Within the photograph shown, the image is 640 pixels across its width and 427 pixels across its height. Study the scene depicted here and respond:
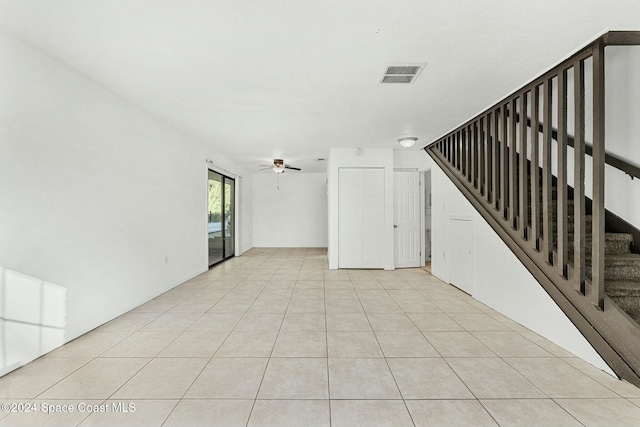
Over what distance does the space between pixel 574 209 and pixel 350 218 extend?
13.7ft

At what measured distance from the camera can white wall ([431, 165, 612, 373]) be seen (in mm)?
2588

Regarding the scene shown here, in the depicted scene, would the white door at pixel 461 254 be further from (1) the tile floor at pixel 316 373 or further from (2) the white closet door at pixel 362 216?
(2) the white closet door at pixel 362 216

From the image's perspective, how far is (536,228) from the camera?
300 cm

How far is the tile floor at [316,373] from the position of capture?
177cm

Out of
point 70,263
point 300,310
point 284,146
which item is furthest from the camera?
point 284,146

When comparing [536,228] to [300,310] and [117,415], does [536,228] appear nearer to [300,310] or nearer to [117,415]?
[300,310]

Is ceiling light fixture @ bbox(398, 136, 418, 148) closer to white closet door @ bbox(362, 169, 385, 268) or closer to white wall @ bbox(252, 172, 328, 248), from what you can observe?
white closet door @ bbox(362, 169, 385, 268)

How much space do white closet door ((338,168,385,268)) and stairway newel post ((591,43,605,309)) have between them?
4.05 m

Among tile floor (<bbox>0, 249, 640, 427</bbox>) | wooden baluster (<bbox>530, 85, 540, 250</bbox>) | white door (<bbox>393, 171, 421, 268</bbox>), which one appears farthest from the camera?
white door (<bbox>393, 171, 421, 268</bbox>)

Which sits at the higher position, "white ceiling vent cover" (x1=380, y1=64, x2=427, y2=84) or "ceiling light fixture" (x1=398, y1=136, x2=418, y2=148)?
"white ceiling vent cover" (x1=380, y1=64, x2=427, y2=84)

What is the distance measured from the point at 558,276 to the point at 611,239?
2.84 ft

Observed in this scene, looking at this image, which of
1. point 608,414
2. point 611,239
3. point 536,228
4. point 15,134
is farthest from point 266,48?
point 611,239

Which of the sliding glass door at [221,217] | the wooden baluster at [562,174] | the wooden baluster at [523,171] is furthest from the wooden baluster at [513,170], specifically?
→ the sliding glass door at [221,217]

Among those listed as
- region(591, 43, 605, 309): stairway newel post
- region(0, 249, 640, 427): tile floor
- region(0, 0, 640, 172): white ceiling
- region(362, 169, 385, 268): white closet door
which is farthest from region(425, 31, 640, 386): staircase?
region(362, 169, 385, 268): white closet door
